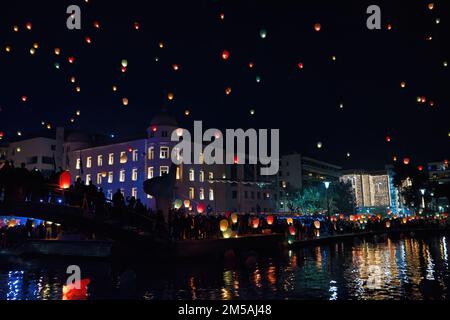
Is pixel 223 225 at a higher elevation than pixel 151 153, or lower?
lower

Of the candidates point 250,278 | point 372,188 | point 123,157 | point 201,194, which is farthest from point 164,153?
point 372,188

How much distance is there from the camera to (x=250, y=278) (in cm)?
1808

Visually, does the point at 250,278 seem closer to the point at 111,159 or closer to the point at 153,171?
the point at 153,171

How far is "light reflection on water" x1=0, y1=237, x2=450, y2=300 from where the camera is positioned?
14562mm

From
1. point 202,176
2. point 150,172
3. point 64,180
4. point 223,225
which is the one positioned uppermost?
point 150,172

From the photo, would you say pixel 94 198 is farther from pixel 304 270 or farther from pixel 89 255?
pixel 304 270

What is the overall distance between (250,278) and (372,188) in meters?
134

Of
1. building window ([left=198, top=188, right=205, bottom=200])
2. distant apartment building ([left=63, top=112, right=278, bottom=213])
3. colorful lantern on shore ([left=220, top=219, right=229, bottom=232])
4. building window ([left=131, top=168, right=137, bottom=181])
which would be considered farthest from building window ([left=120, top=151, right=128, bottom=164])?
colorful lantern on shore ([left=220, top=219, right=229, bottom=232])

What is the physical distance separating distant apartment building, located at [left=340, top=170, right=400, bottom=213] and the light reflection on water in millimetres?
118578

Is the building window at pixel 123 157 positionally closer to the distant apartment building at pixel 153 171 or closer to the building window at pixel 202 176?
the distant apartment building at pixel 153 171

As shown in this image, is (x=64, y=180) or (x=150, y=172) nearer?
(x=64, y=180)

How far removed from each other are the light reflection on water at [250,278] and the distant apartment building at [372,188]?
4668 inches

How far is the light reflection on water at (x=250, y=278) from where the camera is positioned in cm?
1456
